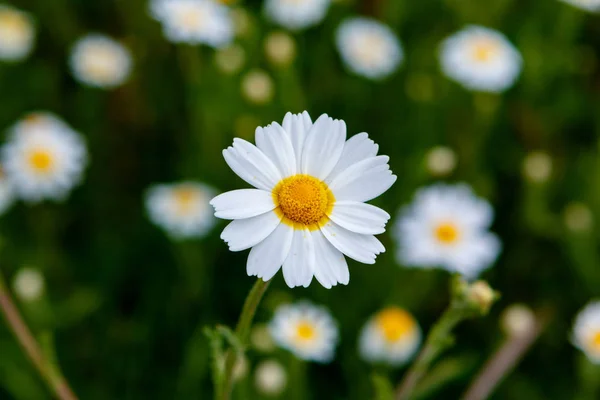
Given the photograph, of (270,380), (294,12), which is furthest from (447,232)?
(294,12)

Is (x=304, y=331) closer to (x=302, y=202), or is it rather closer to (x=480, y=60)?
(x=302, y=202)

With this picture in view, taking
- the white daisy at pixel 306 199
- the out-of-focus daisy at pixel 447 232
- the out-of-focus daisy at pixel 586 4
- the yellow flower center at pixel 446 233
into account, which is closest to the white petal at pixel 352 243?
the white daisy at pixel 306 199

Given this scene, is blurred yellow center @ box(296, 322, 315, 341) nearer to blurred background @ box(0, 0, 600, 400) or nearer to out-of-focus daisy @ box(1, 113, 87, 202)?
blurred background @ box(0, 0, 600, 400)

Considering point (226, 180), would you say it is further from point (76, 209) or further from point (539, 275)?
point (539, 275)

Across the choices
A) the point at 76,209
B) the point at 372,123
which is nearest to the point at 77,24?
the point at 76,209

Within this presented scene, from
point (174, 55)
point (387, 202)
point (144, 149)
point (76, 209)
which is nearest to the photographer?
point (387, 202)

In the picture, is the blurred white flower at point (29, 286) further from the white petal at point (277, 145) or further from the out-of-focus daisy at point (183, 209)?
the white petal at point (277, 145)
